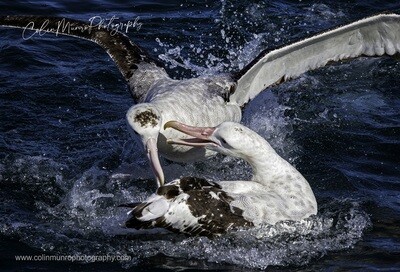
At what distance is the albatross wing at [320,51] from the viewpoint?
967 cm

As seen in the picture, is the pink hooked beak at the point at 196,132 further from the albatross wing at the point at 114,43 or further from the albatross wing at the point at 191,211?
the albatross wing at the point at 114,43

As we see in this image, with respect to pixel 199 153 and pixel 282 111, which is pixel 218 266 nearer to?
pixel 199 153

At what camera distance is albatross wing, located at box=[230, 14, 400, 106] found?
9672 mm

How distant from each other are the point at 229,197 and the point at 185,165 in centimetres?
174

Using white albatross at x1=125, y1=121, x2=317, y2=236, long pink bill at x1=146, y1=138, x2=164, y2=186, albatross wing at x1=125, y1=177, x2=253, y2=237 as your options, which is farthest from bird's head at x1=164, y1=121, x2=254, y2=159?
albatross wing at x1=125, y1=177, x2=253, y2=237

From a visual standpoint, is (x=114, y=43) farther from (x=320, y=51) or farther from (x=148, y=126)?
(x=148, y=126)

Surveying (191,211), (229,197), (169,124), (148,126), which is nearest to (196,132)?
(169,124)

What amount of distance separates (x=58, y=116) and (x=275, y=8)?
4.79 m

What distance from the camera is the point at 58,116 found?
34.4ft

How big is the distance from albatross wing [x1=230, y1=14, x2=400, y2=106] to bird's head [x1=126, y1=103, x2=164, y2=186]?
1.64 m

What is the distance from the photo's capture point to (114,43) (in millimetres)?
10398

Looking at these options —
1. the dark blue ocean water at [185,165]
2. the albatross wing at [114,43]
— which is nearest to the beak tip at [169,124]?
the dark blue ocean water at [185,165]

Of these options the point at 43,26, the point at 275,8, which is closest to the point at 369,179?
the point at 43,26

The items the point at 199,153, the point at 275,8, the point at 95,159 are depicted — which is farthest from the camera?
the point at 275,8
